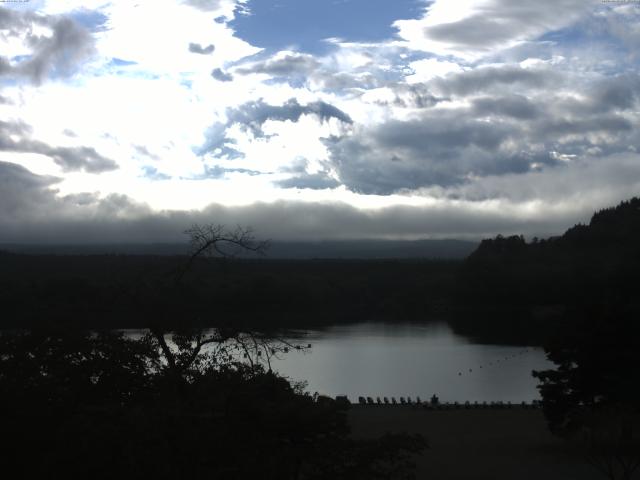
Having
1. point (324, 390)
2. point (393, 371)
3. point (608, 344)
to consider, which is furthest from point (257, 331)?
point (393, 371)

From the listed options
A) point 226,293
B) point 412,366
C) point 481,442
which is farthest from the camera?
point 412,366

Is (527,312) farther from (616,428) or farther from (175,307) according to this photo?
(175,307)

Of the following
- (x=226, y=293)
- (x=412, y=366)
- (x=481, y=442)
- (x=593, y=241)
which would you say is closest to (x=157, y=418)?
(x=481, y=442)

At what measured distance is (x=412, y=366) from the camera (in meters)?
33.3

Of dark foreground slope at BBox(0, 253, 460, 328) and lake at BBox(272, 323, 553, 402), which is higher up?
dark foreground slope at BBox(0, 253, 460, 328)

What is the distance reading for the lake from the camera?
89.4ft

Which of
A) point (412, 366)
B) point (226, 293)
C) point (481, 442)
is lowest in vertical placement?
point (412, 366)

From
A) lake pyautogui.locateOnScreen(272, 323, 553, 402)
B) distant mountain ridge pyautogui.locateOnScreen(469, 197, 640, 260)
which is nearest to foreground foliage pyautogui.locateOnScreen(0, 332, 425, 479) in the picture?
lake pyautogui.locateOnScreen(272, 323, 553, 402)

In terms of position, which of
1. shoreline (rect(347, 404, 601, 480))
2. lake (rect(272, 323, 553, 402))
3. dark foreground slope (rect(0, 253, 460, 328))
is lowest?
lake (rect(272, 323, 553, 402))

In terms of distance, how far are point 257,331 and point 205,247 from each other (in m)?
1.01

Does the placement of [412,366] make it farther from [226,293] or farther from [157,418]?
[157,418]

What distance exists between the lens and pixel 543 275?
60.8m

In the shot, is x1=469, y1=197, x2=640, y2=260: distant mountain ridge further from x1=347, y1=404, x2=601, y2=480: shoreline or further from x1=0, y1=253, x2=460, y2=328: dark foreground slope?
x1=347, y1=404, x2=601, y2=480: shoreline

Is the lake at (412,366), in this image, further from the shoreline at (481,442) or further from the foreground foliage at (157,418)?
the foreground foliage at (157,418)
